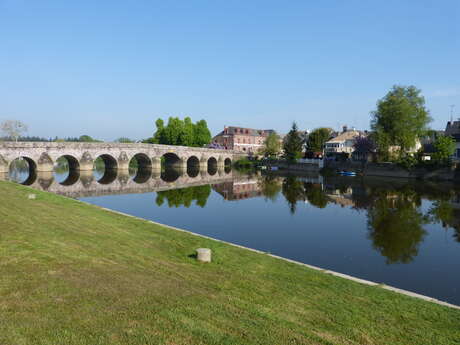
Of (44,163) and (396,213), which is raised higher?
(44,163)

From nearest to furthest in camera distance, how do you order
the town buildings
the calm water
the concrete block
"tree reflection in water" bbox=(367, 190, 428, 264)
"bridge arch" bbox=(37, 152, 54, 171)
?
the concrete block
the calm water
"tree reflection in water" bbox=(367, 190, 428, 264)
"bridge arch" bbox=(37, 152, 54, 171)
the town buildings

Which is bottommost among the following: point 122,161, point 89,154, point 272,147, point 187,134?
point 122,161

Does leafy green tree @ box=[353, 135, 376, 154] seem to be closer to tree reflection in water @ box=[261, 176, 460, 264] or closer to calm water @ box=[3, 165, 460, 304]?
tree reflection in water @ box=[261, 176, 460, 264]

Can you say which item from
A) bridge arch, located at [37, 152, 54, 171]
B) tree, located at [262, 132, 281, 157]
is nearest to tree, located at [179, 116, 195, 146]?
tree, located at [262, 132, 281, 157]

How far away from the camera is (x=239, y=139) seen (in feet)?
410

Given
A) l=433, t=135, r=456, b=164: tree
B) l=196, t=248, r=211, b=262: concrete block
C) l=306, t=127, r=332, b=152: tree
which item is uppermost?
l=306, t=127, r=332, b=152: tree

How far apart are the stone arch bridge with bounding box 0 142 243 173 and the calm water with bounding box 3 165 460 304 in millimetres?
18471

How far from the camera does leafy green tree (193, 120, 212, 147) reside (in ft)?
356

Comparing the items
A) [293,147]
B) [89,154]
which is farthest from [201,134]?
[89,154]

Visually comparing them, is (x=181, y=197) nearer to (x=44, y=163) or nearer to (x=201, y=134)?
(x=44, y=163)

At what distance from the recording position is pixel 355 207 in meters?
31.1

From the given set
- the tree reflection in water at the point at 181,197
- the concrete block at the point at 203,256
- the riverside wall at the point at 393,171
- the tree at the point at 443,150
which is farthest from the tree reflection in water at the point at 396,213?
the tree at the point at 443,150

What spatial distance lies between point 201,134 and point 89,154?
5251 cm

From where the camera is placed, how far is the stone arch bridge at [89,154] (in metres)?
50.9
